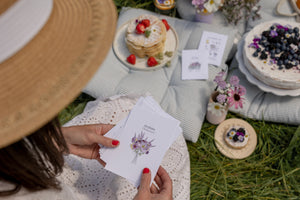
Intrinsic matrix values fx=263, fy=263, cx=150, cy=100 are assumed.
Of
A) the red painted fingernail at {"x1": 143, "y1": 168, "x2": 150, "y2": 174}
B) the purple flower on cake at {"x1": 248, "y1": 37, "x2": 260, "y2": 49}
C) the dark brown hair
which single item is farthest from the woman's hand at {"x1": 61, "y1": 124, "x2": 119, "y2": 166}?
the purple flower on cake at {"x1": 248, "y1": 37, "x2": 260, "y2": 49}

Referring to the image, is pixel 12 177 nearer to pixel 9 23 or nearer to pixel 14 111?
pixel 14 111

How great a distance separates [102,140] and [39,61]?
95 centimetres

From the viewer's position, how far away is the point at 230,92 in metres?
2.11

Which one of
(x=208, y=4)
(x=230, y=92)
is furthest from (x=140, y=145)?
(x=208, y=4)

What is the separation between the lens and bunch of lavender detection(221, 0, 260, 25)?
2578mm

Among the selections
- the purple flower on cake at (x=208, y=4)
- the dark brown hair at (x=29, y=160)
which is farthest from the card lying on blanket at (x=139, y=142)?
the purple flower on cake at (x=208, y=4)

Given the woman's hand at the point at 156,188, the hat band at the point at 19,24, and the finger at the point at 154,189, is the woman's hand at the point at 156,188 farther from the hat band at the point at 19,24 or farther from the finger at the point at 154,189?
the hat band at the point at 19,24

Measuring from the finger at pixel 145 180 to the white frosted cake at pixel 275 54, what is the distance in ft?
4.16

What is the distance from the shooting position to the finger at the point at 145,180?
1437 mm

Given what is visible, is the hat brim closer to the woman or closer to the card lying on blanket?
the woman

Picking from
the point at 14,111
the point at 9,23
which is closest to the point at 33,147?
the point at 14,111

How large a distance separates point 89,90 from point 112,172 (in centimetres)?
97

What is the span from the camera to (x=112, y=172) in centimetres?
170

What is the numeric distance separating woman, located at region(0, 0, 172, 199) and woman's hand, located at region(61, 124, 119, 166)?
62 centimetres
